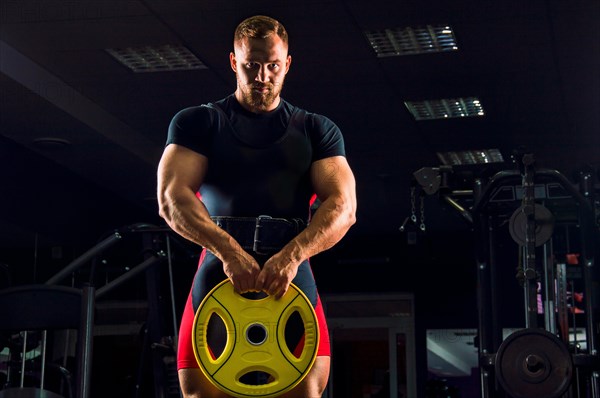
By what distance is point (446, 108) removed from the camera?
677 centimetres

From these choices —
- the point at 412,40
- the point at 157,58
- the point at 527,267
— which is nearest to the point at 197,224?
the point at 527,267

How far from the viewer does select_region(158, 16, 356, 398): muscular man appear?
188 centimetres

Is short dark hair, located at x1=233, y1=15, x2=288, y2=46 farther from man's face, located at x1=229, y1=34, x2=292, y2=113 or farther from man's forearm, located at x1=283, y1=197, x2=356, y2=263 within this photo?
man's forearm, located at x1=283, y1=197, x2=356, y2=263

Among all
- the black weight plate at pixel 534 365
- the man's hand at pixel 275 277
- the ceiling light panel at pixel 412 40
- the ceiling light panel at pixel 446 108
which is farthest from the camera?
the ceiling light panel at pixel 446 108

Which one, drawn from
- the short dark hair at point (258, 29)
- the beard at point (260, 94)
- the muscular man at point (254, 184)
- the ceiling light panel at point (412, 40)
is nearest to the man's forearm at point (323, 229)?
the muscular man at point (254, 184)

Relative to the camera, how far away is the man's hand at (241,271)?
5.93 ft

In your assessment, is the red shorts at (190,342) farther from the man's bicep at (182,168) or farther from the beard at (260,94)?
the beard at (260,94)

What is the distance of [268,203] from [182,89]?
4.56 m

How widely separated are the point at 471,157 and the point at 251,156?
6290 millimetres

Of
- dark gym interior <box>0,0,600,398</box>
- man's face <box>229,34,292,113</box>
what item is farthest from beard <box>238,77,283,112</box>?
dark gym interior <box>0,0,600,398</box>

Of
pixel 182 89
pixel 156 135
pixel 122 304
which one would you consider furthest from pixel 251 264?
pixel 122 304

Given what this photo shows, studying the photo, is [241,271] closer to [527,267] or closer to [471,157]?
[527,267]

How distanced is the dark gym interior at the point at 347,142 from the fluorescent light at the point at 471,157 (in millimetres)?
34

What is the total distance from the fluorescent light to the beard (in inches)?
234
